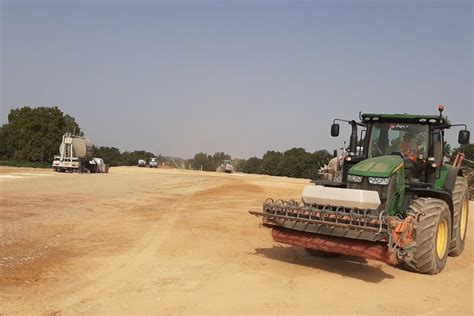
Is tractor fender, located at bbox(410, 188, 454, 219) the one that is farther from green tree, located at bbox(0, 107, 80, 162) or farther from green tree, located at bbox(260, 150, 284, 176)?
green tree, located at bbox(260, 150, 284, 176)

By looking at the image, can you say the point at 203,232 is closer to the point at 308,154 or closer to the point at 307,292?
the point at 307,292

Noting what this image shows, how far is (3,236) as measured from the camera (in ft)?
27.6

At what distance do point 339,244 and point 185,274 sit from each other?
7.40 ft

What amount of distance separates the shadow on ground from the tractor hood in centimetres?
155

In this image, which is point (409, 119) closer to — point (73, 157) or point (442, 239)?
point (442, 239)

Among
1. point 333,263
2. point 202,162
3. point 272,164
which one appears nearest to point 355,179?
point 333,263

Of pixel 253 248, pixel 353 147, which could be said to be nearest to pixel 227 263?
pixel 253 248

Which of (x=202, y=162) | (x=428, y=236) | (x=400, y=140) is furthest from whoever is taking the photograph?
(x=202, y=162)

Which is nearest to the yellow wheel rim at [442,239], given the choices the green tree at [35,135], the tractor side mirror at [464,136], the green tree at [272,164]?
the tractor side mirror at [464,136]

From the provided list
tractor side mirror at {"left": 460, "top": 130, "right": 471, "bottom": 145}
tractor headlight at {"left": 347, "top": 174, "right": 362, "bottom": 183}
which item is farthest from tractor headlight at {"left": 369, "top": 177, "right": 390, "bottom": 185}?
tractor side mirror at {"left": 460, "top": 130, "right": 471, "bottom": 145}

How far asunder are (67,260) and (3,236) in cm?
220

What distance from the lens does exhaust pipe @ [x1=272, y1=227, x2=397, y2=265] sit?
20.5 ft

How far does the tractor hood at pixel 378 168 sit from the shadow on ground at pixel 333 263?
1.55 metres

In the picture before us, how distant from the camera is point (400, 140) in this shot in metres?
8.95
